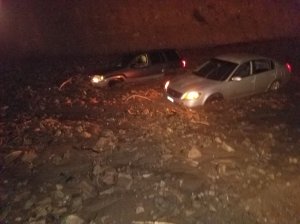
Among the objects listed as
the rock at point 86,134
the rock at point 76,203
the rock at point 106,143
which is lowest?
the rock at point 76,203

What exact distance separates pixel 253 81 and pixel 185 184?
→ 6.47 metres

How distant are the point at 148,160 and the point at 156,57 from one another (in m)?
7.90

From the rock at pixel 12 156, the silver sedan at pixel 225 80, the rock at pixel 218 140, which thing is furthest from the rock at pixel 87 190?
the silver sedan at pixel 225 80

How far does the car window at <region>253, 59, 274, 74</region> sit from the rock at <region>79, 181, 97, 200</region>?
7.54m

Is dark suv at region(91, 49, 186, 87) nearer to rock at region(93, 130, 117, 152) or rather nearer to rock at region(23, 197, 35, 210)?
rock at region(93, 130, 117, 152)

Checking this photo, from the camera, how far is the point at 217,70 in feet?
45.3

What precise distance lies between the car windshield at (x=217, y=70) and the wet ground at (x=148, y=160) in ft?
2.93

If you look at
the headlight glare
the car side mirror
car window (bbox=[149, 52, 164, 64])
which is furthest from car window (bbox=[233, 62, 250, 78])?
the headlight glare

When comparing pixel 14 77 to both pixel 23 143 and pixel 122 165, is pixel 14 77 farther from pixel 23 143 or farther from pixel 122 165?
pixel 122 165

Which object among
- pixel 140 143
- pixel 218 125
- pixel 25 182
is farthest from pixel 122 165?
pixel 218 125

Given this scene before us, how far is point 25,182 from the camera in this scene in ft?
28.8

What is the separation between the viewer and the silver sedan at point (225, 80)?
42.8 feet

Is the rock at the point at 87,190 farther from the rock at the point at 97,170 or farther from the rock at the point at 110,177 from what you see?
the rock at the point at 97,170

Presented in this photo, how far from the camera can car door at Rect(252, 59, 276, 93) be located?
14094 millimetres
